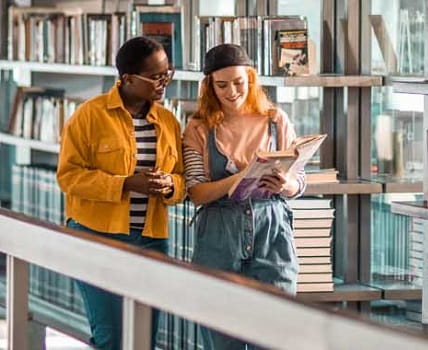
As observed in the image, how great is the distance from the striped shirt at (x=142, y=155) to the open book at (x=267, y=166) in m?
0.29

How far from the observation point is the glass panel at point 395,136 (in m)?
4.49

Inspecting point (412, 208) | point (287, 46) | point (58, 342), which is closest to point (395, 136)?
point (287, 46)

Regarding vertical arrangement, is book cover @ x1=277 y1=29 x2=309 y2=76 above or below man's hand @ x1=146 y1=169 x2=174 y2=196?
above

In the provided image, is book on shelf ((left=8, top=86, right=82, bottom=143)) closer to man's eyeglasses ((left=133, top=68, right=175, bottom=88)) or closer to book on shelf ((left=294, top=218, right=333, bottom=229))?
book on shelf ((left=294, top=218, right=333, bottom=229))

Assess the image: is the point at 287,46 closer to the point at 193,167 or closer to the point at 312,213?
the point at 312,213

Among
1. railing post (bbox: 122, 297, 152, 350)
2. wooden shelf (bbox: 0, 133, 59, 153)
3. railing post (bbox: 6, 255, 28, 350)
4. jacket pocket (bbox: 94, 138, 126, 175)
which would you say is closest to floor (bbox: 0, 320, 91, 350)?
railing post (bbox: 6, 255, 28, 350)

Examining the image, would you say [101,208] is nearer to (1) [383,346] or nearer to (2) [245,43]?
(2) [245,43]

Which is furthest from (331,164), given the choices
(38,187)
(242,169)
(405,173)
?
(38,187)

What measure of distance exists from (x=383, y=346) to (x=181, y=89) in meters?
4.20

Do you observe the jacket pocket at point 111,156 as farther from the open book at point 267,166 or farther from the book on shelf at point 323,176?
the book on shelf at point 323,176

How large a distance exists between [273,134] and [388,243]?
1307mm

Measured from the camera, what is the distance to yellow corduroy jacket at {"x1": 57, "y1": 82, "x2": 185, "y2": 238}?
3.47m

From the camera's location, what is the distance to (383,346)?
4.37 feet

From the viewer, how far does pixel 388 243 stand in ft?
15.1
